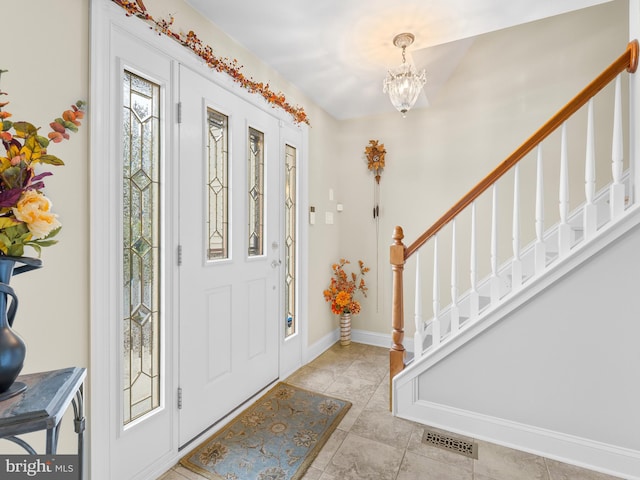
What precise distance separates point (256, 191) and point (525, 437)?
7.73ft

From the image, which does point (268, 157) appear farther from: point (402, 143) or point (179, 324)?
point (402, 143)

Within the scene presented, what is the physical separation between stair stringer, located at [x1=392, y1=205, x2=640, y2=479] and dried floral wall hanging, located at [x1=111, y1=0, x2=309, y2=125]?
2159 millimetres

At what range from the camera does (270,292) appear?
2.46 metres

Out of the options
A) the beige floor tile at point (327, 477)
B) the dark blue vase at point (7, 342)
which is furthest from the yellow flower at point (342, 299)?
the dark blue vase at point (7, 342)

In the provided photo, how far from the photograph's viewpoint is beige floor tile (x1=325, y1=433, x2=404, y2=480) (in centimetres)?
160

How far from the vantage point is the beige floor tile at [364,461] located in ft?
5.24

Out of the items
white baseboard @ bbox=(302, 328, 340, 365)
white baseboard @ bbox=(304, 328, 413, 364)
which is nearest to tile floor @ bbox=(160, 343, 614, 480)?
white baseboard @ bbox=(302, 328, 340, 365)

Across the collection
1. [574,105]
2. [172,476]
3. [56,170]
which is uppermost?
[574,105]

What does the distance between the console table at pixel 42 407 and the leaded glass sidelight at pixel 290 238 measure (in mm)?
1818

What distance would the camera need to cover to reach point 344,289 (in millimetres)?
3371

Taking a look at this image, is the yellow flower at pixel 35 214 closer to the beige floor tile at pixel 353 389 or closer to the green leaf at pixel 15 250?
the green leaf at pixel 15 250

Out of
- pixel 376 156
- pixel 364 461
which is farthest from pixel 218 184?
pixel 376 156

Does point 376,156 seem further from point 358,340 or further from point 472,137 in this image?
point 358,340

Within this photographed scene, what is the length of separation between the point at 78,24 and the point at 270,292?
1884 mm
